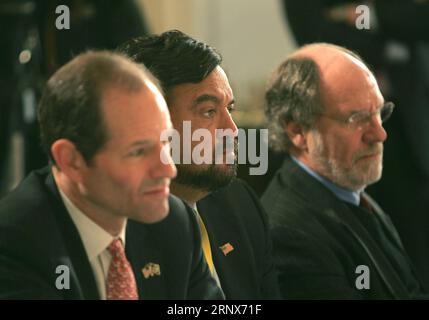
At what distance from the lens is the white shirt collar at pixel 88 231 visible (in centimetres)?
148

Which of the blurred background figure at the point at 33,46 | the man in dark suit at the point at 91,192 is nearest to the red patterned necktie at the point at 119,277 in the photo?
the man in dark suit at the point at 91,192

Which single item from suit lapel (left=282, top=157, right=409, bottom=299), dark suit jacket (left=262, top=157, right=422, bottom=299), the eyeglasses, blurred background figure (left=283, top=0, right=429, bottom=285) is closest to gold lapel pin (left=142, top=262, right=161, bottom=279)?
dark suit jacket (left=262, top=157, right=422, bottom=299)

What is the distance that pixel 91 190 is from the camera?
4.75 ft

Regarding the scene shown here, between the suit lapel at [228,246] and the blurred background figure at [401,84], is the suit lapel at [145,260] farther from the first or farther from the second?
the blurred background figure at [401,84]

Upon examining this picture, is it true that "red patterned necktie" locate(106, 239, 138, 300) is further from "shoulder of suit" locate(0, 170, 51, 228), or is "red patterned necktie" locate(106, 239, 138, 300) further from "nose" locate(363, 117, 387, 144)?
"nose" locate(363, 117, 387, 144)

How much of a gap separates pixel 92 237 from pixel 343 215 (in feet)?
2.66

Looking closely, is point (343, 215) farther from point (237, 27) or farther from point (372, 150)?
point (237, 27)

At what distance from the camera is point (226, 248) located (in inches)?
72.7

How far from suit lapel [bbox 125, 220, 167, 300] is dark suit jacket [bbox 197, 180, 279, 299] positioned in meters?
0.21

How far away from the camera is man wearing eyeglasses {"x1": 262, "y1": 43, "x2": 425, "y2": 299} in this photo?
2.03 m

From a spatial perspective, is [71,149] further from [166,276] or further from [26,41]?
[26,41]

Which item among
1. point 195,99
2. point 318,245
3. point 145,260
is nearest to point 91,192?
point 145,260

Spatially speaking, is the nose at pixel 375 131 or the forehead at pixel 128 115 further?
the nose at pixel 375 131

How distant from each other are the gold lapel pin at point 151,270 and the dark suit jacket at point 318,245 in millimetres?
502
